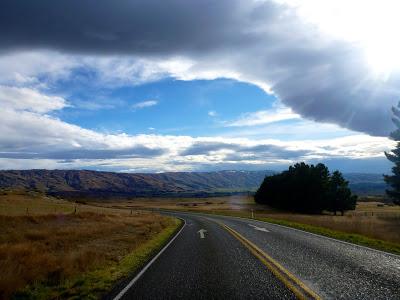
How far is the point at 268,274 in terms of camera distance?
35.3 feet

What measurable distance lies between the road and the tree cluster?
64531mm

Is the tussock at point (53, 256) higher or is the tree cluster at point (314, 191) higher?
the tree cluster at point (314, 191)

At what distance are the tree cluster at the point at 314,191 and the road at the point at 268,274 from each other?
212 ft

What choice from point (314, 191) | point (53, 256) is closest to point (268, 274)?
point (53, 256)

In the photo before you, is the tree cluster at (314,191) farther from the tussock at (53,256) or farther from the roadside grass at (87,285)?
the roadside grass at (87,285)

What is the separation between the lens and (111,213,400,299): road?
8711mm

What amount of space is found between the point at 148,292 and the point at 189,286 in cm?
107

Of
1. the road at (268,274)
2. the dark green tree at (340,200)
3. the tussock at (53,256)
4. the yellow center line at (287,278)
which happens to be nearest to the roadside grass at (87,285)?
the tussock at (53,256)

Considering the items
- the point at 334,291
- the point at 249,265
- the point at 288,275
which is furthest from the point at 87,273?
the point at 334,291

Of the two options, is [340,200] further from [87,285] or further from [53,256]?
[87,285]

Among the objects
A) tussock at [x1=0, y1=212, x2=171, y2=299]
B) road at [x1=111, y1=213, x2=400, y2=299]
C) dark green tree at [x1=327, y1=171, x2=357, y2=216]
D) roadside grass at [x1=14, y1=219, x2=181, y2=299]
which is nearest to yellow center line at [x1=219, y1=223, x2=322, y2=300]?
road at [x1=111, y1=213, x2=400, y2=299]

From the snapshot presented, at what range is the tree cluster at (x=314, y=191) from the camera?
7794 cm

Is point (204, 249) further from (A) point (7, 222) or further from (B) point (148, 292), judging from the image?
(A) point (7, 222)

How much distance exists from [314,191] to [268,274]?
2865 inches
